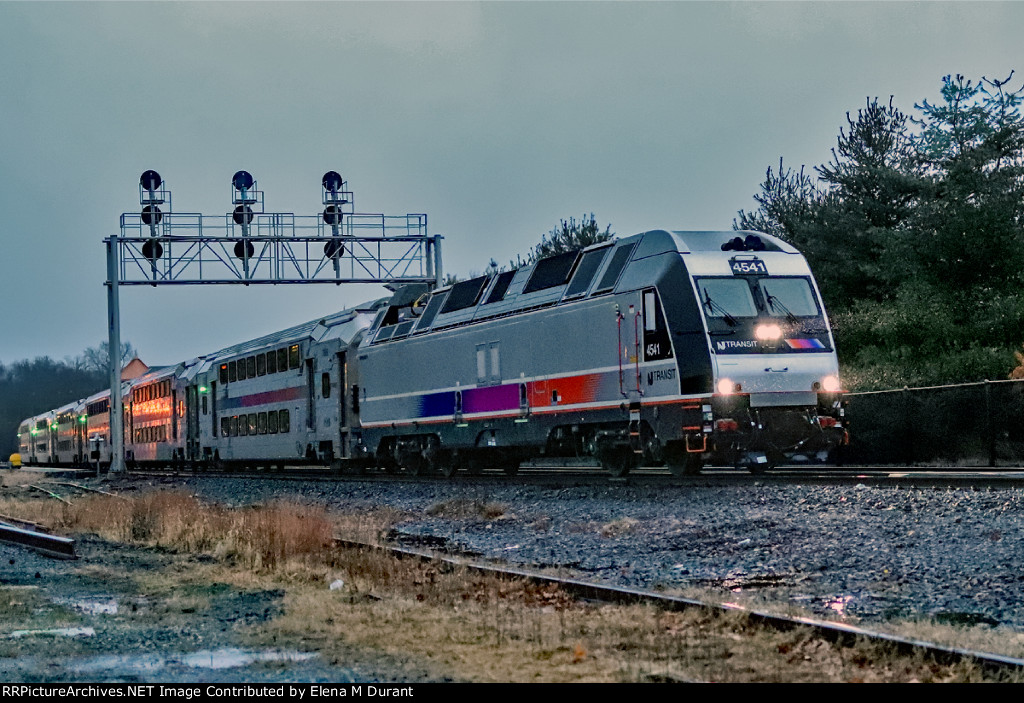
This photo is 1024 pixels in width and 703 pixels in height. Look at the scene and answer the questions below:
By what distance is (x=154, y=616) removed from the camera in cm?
853

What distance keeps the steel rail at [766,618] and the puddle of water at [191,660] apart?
2303mm

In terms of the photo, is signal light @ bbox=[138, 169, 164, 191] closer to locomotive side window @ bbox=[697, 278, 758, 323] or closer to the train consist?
the train consist

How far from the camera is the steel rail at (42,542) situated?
12391mm

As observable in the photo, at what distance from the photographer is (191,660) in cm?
680

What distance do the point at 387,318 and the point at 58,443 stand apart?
44.3 meters

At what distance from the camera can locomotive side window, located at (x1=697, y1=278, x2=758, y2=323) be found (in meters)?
17.5

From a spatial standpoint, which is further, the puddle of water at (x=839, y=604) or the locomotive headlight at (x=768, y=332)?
the locomotive headlight at (x=768, y=332)

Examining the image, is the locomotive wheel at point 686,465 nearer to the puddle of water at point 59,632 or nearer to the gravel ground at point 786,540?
the gravel ground at point 786,540

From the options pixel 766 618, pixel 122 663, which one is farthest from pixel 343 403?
pixel 766 618

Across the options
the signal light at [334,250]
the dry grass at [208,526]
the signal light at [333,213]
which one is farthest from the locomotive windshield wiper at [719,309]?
the signal light at [334,250]

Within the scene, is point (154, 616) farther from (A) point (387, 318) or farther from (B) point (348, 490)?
(A) point (387, 318)

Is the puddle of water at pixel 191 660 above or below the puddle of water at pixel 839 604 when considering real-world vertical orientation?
above

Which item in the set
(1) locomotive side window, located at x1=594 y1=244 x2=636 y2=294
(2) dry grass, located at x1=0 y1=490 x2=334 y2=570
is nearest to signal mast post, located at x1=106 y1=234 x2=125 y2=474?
(2) dry grass, located at x1=0 y1=490 x2=334 y2=570
